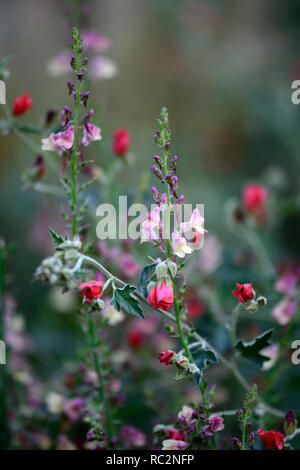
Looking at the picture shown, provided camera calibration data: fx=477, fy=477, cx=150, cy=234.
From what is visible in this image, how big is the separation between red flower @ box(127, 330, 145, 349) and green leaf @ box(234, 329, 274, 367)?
370 millimetres

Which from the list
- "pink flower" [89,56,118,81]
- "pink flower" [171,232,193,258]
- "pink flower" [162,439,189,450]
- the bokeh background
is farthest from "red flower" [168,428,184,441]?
the bokeh background

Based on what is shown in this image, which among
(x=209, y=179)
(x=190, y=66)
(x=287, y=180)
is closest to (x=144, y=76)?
(x=190, y=66)

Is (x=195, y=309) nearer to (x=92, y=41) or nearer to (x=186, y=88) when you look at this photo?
(x=92, y=41)

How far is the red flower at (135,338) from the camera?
960mm

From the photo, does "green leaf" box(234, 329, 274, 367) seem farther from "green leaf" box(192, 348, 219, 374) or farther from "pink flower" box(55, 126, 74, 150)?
"pink flower" box(55, 126, 74, 150)

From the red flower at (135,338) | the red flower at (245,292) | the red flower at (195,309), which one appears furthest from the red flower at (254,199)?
the red flower at (245,292)

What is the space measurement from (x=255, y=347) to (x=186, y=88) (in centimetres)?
138

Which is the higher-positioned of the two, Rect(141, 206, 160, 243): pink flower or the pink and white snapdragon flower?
the pink and white snapdragon flower

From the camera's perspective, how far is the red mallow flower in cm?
49

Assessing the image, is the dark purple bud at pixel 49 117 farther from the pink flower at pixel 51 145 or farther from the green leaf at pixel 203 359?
the green leaf at pixel 203 359

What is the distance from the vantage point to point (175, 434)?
585 millimetres

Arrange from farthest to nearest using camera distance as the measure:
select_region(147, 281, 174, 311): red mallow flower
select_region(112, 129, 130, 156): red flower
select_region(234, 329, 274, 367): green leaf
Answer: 1. select_region(112, 129, 130, 156): red flower
2. select_region(234, 329, 274, 367): green leaf
3. select_region(147, 281, 174, 311): red mallow flower

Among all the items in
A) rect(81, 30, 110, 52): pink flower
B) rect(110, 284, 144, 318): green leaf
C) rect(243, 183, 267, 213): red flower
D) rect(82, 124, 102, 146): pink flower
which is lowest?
rect(110, 284, 144, 318): green leaf

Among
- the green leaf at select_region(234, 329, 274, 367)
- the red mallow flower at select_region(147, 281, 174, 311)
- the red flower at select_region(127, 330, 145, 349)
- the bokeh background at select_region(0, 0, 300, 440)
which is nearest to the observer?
the red mallow flower at select_region(147, 281, 174, 311)
